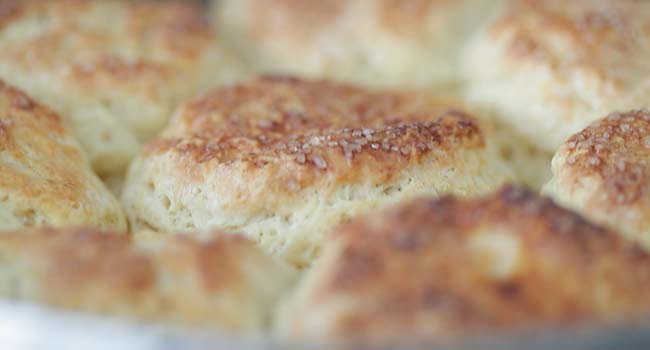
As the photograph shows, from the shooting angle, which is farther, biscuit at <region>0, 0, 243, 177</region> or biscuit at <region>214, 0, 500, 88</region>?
biscuit at <region>214, 0, 500, 88</region>

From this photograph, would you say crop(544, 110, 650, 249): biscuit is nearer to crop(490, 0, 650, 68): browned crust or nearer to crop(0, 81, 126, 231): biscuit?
crop(490, 0, 650, 68): browned crust

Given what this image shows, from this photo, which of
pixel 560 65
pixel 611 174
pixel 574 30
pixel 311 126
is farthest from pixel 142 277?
pixel 574 30

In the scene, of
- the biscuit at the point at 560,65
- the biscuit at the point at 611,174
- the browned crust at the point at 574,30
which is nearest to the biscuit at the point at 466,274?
the biscuit at the point at 611,174

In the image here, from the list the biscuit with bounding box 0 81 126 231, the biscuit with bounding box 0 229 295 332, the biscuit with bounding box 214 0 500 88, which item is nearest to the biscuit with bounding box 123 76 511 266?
the biscuit with bounding box 0 81 126 231

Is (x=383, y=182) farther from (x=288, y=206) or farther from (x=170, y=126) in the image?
(x=170, y=126)

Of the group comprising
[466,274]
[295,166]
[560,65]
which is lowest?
[466,274]

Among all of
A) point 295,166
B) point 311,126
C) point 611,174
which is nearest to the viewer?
point 611,174

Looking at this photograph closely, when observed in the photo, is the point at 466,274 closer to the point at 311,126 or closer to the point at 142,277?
the point at 142,277

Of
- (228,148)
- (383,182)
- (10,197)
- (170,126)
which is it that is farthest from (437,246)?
(170,126)
